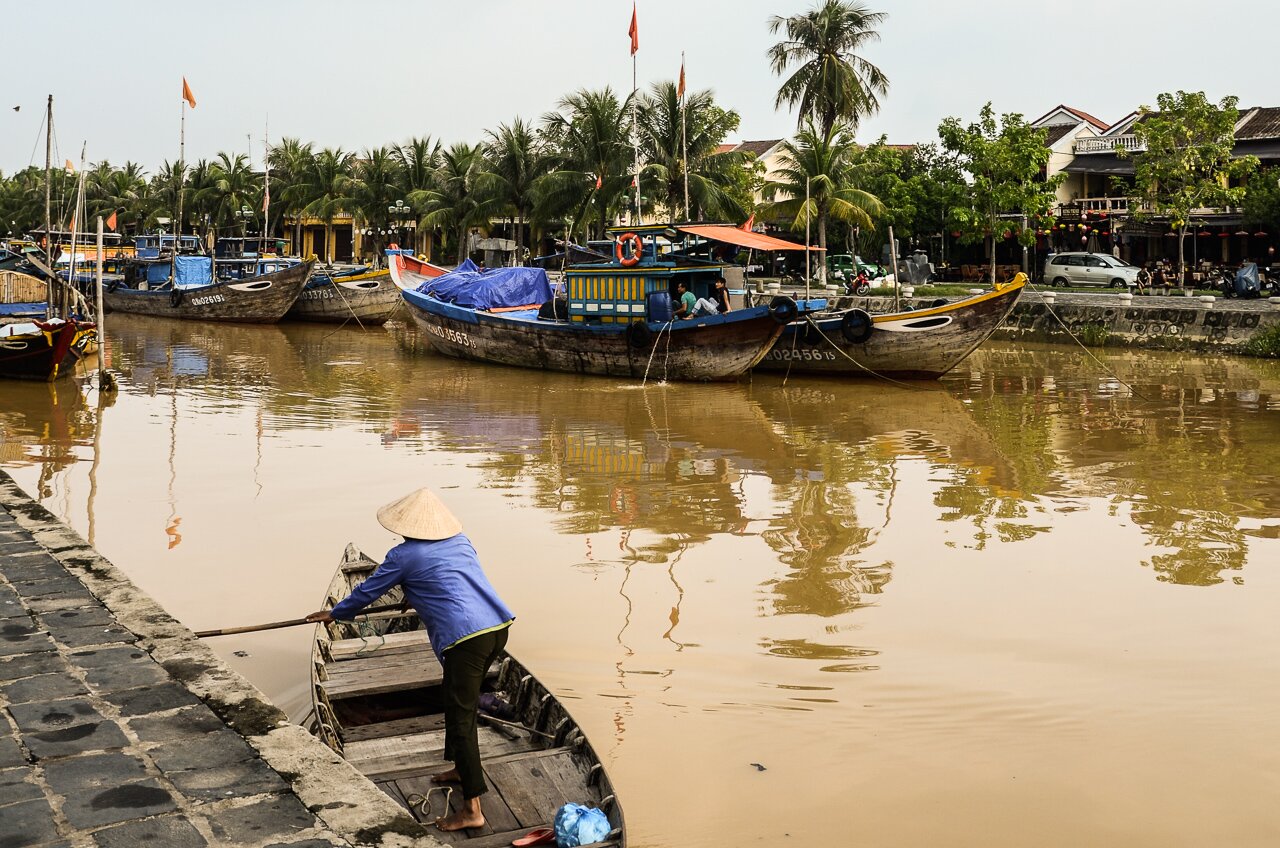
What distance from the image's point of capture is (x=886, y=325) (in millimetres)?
20422

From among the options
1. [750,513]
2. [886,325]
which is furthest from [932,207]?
[750,513]

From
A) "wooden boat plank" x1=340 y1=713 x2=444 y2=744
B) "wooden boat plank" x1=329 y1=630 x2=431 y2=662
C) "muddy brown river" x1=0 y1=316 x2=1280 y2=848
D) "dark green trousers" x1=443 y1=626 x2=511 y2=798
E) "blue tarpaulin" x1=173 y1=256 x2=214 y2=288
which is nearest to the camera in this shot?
"dark green trousers" x1=443 y1=626 x2=511 y2=798

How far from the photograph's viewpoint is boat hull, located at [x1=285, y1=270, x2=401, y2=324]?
3391cm

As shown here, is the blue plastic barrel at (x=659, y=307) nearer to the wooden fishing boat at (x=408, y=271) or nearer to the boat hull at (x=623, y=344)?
the boat hull at (x=623, y=344)

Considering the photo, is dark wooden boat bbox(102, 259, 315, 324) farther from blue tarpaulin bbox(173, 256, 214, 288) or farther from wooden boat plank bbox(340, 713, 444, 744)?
wooden boat plank bbox(340, 713, 444, 744)

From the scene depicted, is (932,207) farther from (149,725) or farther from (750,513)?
(149,725)

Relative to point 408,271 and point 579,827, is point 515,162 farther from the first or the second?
point 579,827

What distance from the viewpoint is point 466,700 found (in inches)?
185

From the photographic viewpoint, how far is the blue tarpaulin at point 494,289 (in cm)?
2420

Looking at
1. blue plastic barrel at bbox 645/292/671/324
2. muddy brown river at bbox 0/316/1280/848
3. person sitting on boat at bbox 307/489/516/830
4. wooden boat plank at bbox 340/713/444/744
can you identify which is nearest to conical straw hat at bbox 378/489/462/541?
person sitting on boat at bbox 307/489/516/830

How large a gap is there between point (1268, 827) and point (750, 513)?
6284 millimetres

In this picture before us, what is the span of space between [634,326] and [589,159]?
1786cm

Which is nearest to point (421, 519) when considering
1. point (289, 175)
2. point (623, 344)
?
point (623, 344)

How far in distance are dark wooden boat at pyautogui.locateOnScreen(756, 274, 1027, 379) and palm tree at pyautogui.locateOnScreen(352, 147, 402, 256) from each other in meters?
29.1
